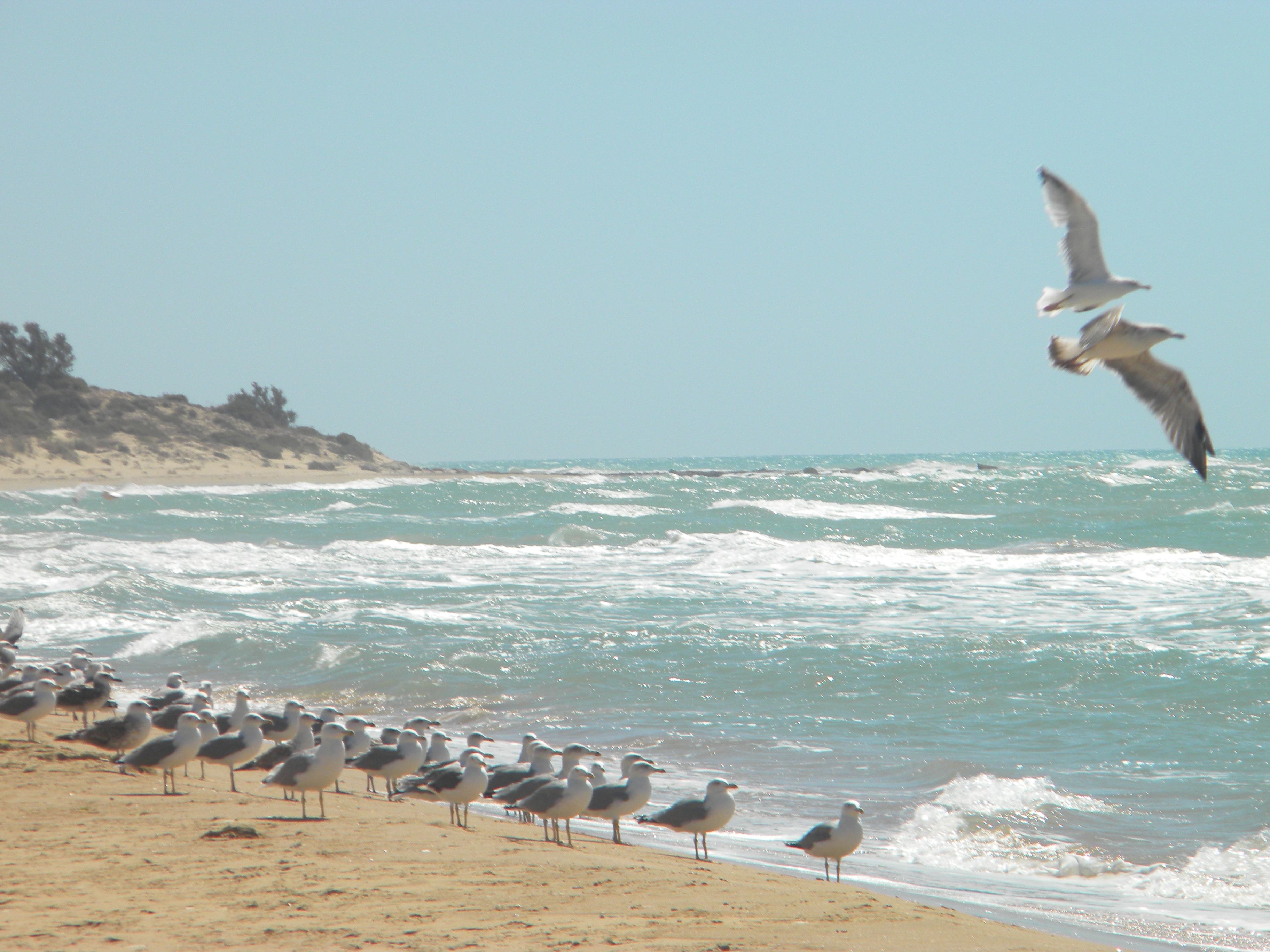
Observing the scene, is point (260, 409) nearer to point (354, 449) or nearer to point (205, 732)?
point (354, 449)

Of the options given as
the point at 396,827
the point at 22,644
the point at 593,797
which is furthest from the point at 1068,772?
the point at 22,644

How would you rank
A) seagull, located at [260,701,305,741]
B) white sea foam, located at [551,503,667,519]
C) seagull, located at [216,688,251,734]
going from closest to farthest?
seagull, located at [216,688,251,734]
seagull, located at [260,701,305,741]
white sea foam, located at [551,503,667,519]

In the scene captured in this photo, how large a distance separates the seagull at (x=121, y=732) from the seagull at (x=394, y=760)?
5.27 ft

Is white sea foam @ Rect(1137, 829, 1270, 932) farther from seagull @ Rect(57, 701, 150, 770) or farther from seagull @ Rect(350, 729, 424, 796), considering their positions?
seagull @ Rect(57, 701, 150, 770)

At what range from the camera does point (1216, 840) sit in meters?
7.29

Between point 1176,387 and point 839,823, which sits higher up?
point 1176,387

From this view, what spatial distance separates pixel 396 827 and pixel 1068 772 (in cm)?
496

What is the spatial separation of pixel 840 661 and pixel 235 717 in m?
6.60

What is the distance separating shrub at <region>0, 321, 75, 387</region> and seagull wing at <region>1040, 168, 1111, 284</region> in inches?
2381

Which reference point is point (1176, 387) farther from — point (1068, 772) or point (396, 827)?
point (396, 827)

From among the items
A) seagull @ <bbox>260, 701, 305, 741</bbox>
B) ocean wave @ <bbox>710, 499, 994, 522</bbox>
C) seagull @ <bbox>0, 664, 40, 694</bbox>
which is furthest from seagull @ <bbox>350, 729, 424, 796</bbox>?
ocean wave @ <bbox>710, 499, 994, 522</bbox>

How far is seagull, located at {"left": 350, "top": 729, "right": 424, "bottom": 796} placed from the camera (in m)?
7.91

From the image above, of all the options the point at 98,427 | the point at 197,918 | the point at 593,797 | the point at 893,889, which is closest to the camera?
the point at 197,918

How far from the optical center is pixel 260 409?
67.2m
